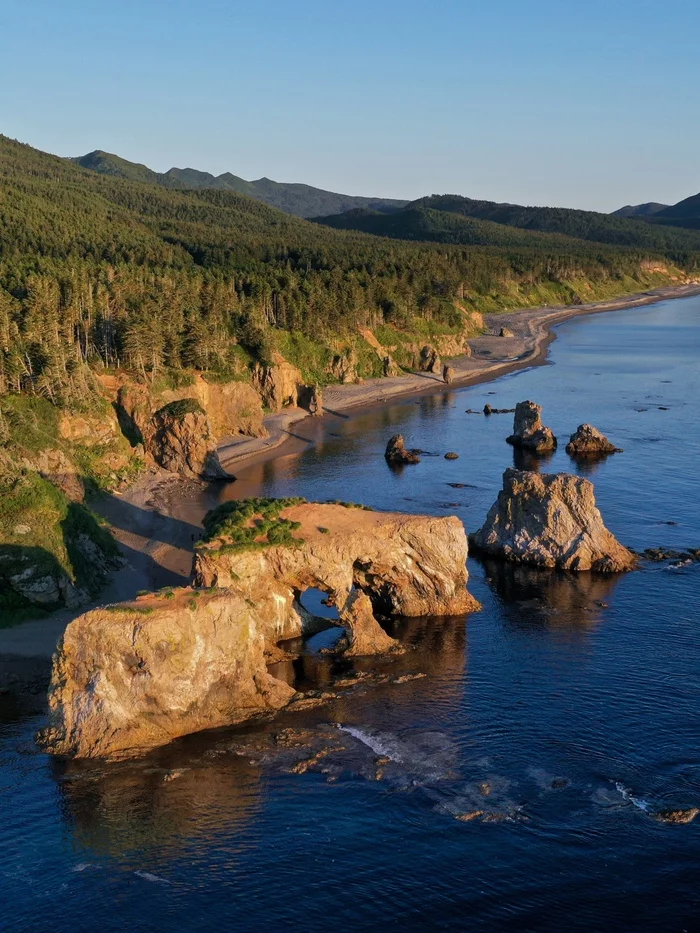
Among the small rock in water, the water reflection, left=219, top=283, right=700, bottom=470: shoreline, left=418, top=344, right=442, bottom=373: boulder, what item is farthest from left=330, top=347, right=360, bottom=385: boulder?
the small rock in water

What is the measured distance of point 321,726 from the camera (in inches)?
1977

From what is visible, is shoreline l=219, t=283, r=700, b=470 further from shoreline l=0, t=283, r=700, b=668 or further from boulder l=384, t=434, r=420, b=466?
boulder l=384, t=434, r=420, b=466

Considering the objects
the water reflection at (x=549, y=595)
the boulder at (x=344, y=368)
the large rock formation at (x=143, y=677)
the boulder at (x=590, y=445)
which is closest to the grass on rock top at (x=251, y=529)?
the large rock formation at (x=143, y=677)

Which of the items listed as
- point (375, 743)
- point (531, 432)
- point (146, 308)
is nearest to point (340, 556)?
point (375, 743)

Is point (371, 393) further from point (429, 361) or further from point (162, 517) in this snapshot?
point (162, 517)

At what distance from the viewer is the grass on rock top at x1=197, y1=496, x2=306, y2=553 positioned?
60438mm

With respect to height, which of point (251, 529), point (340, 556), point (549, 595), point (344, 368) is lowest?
point (549, 595)

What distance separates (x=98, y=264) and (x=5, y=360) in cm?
7064

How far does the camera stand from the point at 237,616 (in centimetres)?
5184

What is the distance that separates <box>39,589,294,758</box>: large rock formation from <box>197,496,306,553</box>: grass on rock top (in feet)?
30.0

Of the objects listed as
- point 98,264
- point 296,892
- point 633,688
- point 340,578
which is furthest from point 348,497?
point 98,264

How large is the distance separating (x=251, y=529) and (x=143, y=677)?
1525 cm

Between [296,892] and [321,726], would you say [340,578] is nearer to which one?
[321,726]

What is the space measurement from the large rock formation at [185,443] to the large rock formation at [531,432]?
131ft
